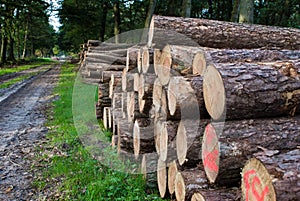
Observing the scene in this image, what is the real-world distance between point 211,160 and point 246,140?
354 mm

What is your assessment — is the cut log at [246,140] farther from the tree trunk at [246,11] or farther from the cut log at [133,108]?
the tree trunk at [246,11]

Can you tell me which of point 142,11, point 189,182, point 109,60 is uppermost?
point 142,11

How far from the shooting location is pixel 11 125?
6793 millimetres

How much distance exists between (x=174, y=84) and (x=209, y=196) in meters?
1.24

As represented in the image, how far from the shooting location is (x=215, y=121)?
2799 millimetres

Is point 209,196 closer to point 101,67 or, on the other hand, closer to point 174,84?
point 174,84

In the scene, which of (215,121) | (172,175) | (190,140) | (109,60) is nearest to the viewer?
(215,121)

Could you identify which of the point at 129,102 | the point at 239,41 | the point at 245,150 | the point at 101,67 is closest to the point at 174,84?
the point at 245,150

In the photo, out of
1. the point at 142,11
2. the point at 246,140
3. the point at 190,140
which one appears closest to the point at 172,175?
the point at 190,140

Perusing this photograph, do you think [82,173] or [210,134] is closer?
[210,134]

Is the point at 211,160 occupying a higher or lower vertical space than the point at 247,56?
lower

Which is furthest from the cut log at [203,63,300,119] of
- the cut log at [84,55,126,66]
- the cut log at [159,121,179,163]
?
the cut log at [84,55,126,66]

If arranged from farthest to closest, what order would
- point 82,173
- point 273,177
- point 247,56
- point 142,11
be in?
point 142,11 < point 82,173 < point 247,56 < point 273,177

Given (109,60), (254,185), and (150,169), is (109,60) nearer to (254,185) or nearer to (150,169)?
(150,169)
